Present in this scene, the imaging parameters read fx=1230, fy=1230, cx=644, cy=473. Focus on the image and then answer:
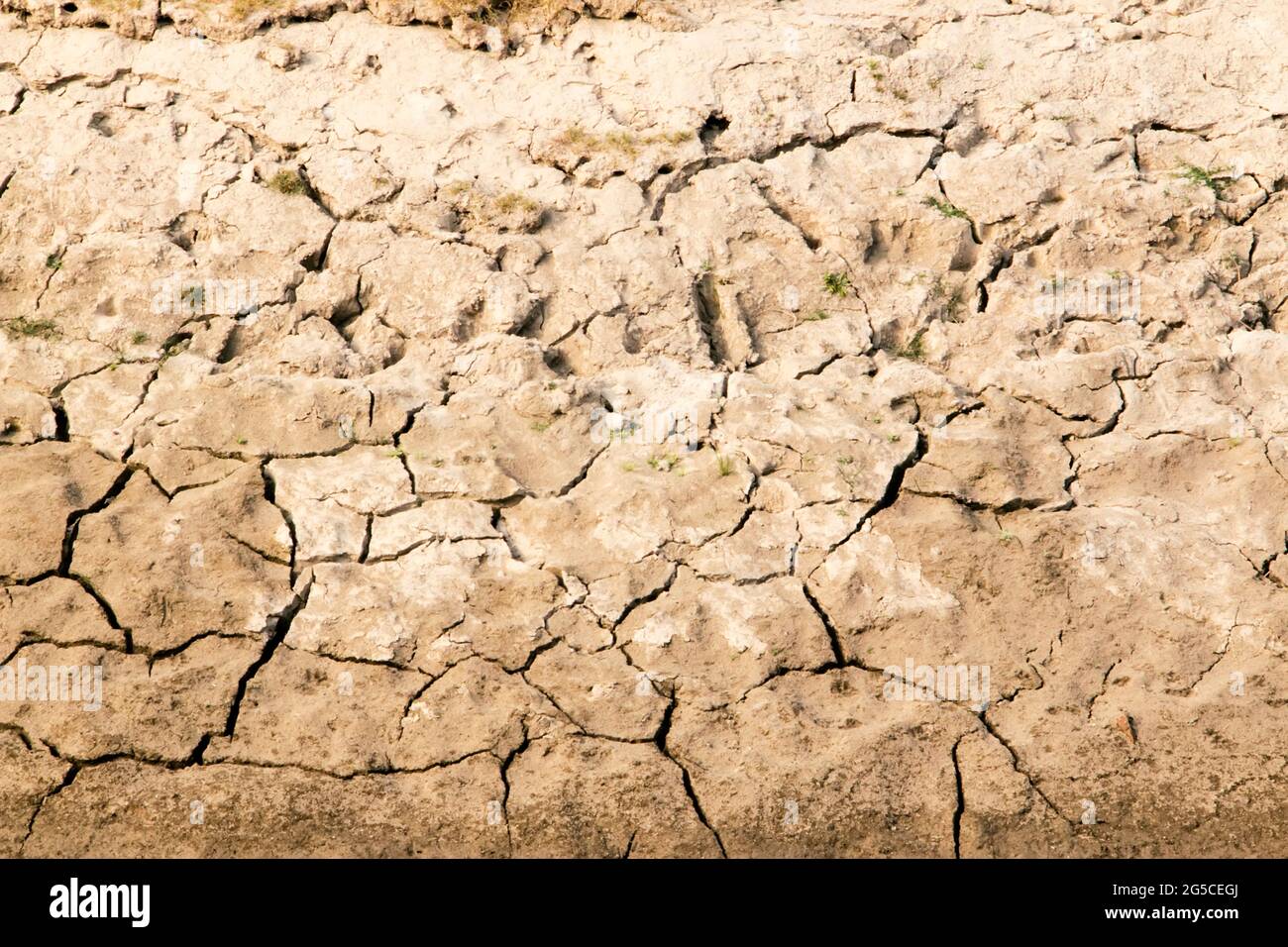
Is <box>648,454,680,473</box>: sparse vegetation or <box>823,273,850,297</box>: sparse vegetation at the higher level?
<box>823,273,850,297</box>: sparse vegetation

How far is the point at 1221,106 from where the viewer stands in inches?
209

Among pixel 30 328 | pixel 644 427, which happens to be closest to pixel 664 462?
pixel 644 427

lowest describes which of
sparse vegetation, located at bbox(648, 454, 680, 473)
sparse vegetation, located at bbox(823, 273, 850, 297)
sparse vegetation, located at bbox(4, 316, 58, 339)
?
sparse vegetation, located at bbox(648, 454, 680, 473)

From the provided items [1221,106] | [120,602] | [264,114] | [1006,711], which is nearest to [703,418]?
[1006,711]

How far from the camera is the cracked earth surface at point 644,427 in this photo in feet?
10.4

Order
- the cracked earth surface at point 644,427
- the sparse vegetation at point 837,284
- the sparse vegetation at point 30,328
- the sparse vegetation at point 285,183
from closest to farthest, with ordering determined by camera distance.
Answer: the cracked earth surface at point 644,427 → the sparse vegetation at point 30,328 → the sparse vegetation at point 837,284 → the sparse vegetation at point 285,183

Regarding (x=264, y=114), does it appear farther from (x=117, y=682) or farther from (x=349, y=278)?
(x=117, y=682)

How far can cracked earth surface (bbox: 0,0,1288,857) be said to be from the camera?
10.4 feet

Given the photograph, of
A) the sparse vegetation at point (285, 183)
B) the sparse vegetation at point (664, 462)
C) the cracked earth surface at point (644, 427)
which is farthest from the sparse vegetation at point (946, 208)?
the sparse vegetation at point (285, 183)

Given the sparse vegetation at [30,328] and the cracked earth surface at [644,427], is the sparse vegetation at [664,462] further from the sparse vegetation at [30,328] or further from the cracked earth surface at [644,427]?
the sparse vegetation at [30,328]

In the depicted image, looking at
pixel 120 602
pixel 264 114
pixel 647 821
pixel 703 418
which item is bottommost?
pixel 647 821

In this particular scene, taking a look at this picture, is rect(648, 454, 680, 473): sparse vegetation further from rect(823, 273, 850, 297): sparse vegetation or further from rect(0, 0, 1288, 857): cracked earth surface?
rect(823, 273, 850, 297): sparse vegetation

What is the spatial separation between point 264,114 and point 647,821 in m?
3.50

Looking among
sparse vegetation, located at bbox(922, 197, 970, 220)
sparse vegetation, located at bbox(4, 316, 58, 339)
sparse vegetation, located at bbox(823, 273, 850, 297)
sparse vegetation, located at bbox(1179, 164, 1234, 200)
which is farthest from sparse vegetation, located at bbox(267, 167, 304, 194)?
sparse vegetation, located at bbox(1179, 164, 1234, 200)
